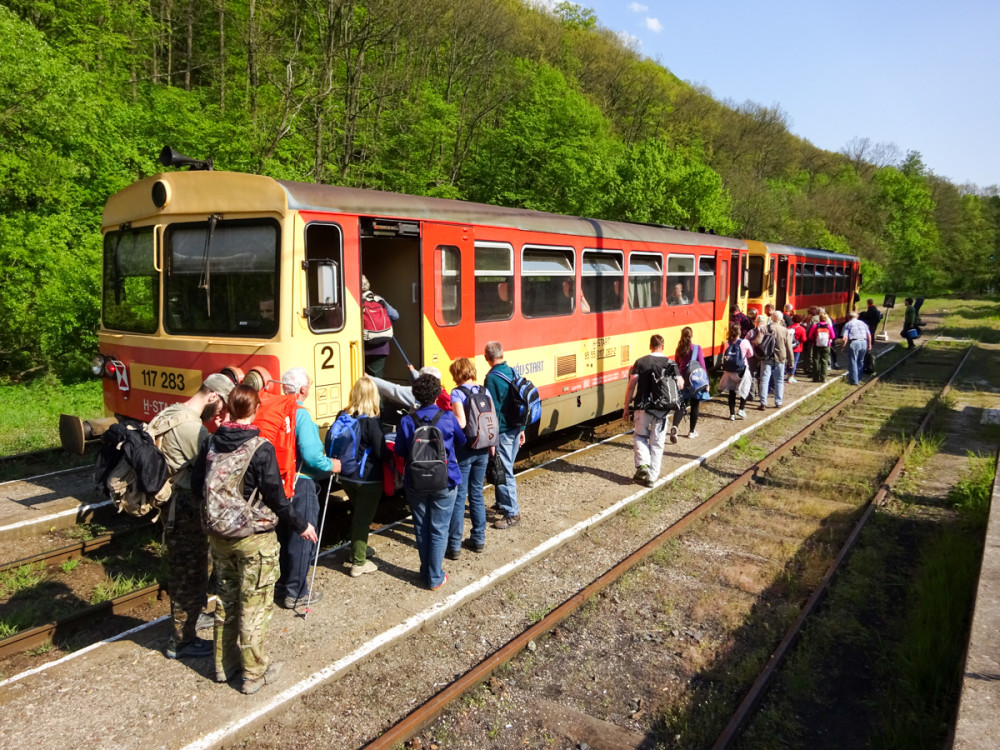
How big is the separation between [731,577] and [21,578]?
6.02 meters

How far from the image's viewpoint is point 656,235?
11375 millimetres

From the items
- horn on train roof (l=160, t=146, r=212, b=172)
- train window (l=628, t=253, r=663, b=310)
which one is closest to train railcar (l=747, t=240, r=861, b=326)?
train window (l=628, t=253, r=663, b=310)

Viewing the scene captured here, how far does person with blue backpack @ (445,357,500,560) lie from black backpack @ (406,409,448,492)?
469mm

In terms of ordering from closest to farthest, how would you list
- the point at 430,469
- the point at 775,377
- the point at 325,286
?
1. the point at 430,469
2. the point at 325,286
3. the point at 775,377

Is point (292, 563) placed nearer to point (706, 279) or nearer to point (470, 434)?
point (470, 434)

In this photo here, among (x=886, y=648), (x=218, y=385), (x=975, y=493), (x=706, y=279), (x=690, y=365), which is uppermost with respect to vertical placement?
(x=706, y=279)

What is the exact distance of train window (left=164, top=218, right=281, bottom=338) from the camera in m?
5.75

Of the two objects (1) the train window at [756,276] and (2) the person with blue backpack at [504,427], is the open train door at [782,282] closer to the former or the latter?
(1) the train window at [756,276]

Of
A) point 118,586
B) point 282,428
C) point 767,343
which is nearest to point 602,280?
point 767,343

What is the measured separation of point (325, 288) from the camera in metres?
5.79

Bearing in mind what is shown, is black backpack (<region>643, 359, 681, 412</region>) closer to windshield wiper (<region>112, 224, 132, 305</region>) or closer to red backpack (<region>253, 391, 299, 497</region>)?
red backpack (<region>253, 391, 299, 497</region>)

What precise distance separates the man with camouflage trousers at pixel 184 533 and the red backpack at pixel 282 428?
0.88ft

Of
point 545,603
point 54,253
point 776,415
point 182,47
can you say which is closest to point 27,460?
point 54,253

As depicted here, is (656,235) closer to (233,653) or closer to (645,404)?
(645,404)
